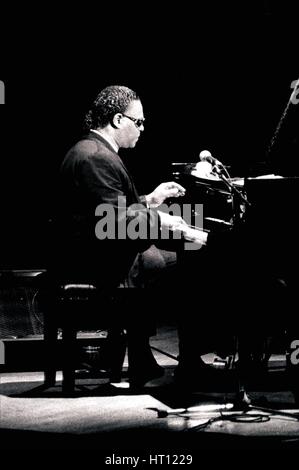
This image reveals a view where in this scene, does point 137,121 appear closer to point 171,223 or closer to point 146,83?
point 171,223

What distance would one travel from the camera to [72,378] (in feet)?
11.6

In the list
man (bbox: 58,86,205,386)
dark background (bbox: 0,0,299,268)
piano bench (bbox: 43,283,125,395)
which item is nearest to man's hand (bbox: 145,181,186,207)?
man (bbox: 58,86,205,386)

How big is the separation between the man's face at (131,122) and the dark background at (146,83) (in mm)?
3061

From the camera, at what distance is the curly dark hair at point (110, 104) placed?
3.45 m

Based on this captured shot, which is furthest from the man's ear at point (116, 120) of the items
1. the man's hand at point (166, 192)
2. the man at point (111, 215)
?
the man's hand at point (166, 192)

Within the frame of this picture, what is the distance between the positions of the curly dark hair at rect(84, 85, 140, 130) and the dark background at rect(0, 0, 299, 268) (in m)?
3.07

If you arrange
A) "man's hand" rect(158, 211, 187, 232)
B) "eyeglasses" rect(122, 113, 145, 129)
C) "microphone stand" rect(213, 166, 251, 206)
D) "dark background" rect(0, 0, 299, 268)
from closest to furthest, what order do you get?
"microphone stand" rect(213, 166, 251, 206), "man's hand" rect(158, 211, 187, 232), "eyeglasses" rect(122, 113, 145, 129), "dark background" rect(0, 0, 299, 268)

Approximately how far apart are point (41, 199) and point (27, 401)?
3689 millimetres

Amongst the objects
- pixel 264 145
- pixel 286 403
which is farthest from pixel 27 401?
pixel 264 145

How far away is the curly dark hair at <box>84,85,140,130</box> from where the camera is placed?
3447 mm

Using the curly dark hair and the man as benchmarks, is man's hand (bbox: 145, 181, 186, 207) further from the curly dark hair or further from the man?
the curly dark hair

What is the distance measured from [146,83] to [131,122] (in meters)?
3.38

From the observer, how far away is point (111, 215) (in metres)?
3.09
